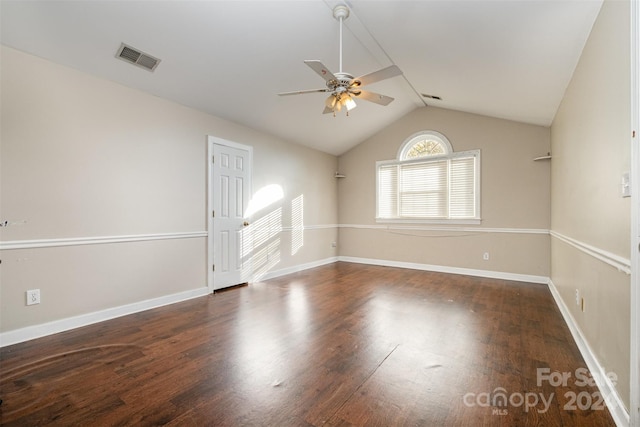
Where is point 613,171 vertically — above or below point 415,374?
above

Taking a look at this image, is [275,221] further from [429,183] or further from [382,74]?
[382,74]

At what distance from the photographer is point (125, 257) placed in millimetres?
3244

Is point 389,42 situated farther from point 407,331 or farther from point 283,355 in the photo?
point 283,355

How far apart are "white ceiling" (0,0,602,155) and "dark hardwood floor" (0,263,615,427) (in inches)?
101

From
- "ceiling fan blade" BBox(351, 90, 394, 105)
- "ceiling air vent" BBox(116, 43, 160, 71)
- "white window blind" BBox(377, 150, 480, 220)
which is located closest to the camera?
"ceiling fan blade" BBox(351, 90, 394, 105)

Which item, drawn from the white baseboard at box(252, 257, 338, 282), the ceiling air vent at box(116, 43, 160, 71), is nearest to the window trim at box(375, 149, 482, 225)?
the white baseboard at box(252, 257, 338, 282)

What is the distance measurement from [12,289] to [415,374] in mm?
3470

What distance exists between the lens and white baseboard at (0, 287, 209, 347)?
98.9 inches

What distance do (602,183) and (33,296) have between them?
15.3 ft

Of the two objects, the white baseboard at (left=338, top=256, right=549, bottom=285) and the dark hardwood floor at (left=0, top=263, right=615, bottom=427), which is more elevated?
the white baseboard at (left=338, top=256, right=549, bottom=285)

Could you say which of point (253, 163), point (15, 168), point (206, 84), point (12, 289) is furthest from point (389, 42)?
point (12, 289)

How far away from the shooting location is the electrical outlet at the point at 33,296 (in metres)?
2.60

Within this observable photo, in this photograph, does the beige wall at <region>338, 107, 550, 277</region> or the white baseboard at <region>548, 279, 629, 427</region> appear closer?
the white baseboard at <region>548, 279, 629, 427</region>

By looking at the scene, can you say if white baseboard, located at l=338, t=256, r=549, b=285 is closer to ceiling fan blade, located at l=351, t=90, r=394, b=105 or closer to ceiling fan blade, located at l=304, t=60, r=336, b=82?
ceiling fan blade, located at l=351, t=90, r=394, b=105
